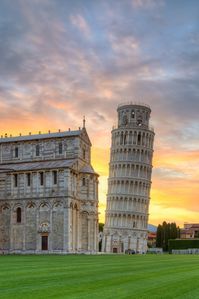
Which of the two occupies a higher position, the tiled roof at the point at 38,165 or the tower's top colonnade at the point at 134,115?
the tower's top colonnade at the point at 134,115

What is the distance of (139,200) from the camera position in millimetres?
118125

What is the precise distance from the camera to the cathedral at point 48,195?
72375 millimetres

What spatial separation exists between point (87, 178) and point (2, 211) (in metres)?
14.1

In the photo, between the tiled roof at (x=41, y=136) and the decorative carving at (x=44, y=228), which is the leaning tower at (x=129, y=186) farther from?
the decorative carving at (x=44, y=228)

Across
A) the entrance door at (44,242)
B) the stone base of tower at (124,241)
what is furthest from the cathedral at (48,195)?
the stone base of tower at (124,241)

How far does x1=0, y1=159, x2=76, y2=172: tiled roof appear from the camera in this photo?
7375cm

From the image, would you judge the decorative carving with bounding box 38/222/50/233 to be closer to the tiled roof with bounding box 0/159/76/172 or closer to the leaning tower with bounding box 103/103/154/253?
the tiled roof with bounding box 0/159/76/172

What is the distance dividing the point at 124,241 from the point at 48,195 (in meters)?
47.7

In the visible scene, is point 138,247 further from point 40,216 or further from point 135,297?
point 135,297

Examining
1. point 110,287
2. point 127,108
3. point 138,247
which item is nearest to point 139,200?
point 138,247

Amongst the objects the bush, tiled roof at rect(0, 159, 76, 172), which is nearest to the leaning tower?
the bush

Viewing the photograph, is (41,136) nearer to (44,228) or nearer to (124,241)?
(44,228)

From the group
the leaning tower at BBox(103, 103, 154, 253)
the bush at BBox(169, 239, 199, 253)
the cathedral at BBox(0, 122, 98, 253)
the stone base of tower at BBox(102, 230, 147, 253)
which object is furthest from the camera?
the leaning tower at BBox(103, 103, 154, 253)

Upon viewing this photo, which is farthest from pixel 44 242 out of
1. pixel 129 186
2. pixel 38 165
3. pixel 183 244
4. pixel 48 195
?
pixel 129 186
